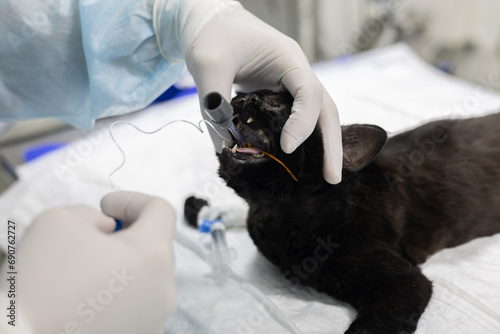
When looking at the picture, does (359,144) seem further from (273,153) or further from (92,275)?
(92,275)

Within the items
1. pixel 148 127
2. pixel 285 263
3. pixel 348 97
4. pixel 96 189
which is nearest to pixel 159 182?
pixel 96 189

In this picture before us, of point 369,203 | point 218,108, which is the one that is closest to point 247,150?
point 218,108

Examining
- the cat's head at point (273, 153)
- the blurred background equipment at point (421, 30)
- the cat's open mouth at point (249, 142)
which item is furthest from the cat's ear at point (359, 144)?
the blurred background equipment at point (421, 30)

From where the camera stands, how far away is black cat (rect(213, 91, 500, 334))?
788 millimetres

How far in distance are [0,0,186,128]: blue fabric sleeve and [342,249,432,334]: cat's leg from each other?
697 millimetres

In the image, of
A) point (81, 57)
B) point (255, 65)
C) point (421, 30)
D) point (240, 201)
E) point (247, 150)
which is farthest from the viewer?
point (421, 30)

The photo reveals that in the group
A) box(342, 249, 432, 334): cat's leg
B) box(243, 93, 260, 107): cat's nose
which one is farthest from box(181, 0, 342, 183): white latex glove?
box(342, 249, 432, 334): cat's leg

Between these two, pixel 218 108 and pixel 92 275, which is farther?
pixel 218 108

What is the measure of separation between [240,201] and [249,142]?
→ 19.2 inches

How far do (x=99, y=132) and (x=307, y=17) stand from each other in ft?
3.68

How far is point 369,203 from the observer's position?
928mm

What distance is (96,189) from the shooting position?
1457 mm

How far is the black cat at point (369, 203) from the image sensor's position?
2.59 feet

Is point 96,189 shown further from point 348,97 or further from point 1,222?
point 348,97
